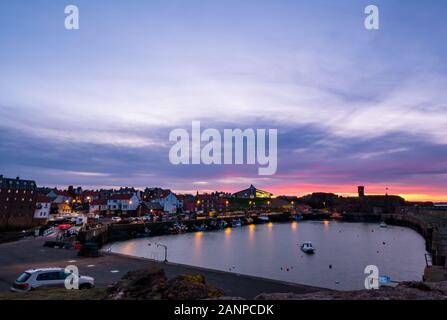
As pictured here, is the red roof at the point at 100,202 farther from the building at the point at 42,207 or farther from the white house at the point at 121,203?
the building at the point at 42,207

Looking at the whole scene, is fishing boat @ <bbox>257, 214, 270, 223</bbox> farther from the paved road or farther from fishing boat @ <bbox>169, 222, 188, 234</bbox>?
the paved road

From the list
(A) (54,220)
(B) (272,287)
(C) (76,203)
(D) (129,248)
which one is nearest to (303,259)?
(D) (129,248)

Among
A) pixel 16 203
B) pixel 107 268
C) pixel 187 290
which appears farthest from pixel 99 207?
pixel 187 290

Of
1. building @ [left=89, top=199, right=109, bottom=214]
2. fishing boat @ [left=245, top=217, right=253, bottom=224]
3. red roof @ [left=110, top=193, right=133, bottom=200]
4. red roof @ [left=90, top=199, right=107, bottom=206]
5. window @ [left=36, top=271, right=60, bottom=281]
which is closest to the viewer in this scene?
window @ [left=36, top=271, right=60, bottom=281]

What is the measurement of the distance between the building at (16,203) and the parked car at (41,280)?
86.0 m

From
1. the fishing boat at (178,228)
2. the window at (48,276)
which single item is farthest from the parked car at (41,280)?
the fishing boat at (178,228)

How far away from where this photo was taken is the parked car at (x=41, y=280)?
60.3ft

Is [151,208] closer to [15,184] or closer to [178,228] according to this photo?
[178,228]

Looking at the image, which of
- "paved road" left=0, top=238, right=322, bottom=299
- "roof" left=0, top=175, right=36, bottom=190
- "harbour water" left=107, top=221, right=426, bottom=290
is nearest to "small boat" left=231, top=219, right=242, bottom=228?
"harbour water" left=107, top=221, right=426, bottom=290

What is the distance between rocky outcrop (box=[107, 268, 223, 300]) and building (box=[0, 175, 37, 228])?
3744 inches

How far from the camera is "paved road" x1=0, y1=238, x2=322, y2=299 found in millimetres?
23016
